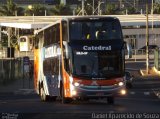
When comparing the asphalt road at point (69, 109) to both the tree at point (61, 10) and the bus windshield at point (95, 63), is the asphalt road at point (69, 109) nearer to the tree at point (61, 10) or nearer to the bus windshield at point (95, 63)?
the bus windshield at point (95, 63)

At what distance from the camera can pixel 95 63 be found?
28984 mm

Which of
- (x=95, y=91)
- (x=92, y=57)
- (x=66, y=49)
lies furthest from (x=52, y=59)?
(x=95, y=91)

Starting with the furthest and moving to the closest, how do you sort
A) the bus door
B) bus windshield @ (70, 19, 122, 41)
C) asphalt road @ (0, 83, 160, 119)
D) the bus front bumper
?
the bus door, bus windshield @ (70, 19, 122, 41), the bus front bumper, asphalt road @ (0, 83, 160, 119)

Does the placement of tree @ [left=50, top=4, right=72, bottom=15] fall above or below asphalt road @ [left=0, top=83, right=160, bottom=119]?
above

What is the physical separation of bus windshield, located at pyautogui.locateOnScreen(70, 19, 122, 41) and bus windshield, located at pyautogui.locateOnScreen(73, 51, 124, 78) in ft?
2.15

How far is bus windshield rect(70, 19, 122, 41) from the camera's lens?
28914 mm

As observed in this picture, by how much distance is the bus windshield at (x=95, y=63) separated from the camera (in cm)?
2895

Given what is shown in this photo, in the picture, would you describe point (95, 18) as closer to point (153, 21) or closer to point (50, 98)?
point (50, 98)

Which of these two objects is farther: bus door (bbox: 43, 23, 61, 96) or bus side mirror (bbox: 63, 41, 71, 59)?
bus door (bbox: 43, 23, 61, 96)

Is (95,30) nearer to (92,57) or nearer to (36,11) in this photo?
(92,57)

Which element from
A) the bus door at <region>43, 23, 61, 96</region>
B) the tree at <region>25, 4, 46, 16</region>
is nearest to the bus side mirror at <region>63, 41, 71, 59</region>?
the bus door at <region>43, 23, 61, 96</region>

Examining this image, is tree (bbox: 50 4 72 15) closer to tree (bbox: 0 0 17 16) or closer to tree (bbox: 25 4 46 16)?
tree (bbox: 25 4 46 16)

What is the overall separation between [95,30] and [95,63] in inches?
54.8

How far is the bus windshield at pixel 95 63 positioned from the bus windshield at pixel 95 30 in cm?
65
